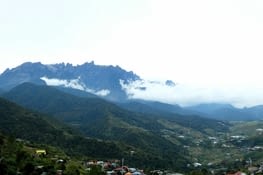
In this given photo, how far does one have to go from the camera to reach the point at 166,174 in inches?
7219

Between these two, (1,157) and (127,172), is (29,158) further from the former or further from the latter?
(127,172)

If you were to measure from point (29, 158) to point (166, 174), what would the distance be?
70.8 m

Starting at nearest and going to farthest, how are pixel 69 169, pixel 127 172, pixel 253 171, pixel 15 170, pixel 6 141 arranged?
1. pixel 15 170
2. pixel 69 169
3. pixel 6 141
4. pixel 127 172
5. pixel 253 171

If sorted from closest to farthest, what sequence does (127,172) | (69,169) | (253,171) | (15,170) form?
(15,170), (69,169), (127,172), (253,171)

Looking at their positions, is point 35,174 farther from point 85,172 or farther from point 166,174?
point 166,174

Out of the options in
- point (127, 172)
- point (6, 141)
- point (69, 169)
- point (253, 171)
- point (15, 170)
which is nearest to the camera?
point (15, 170)

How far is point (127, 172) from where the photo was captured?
162 meters

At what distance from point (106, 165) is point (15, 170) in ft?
220

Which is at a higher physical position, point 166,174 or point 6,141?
point 6,141

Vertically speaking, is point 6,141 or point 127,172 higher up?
point 6,141

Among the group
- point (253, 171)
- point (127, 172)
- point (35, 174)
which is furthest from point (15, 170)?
point (253, 171)

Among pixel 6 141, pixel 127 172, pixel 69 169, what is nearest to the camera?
pixel 69 169

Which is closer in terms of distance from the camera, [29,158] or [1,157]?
[1,157]

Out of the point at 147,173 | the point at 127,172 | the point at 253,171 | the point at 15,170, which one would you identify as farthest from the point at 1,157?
the point at 253,171
